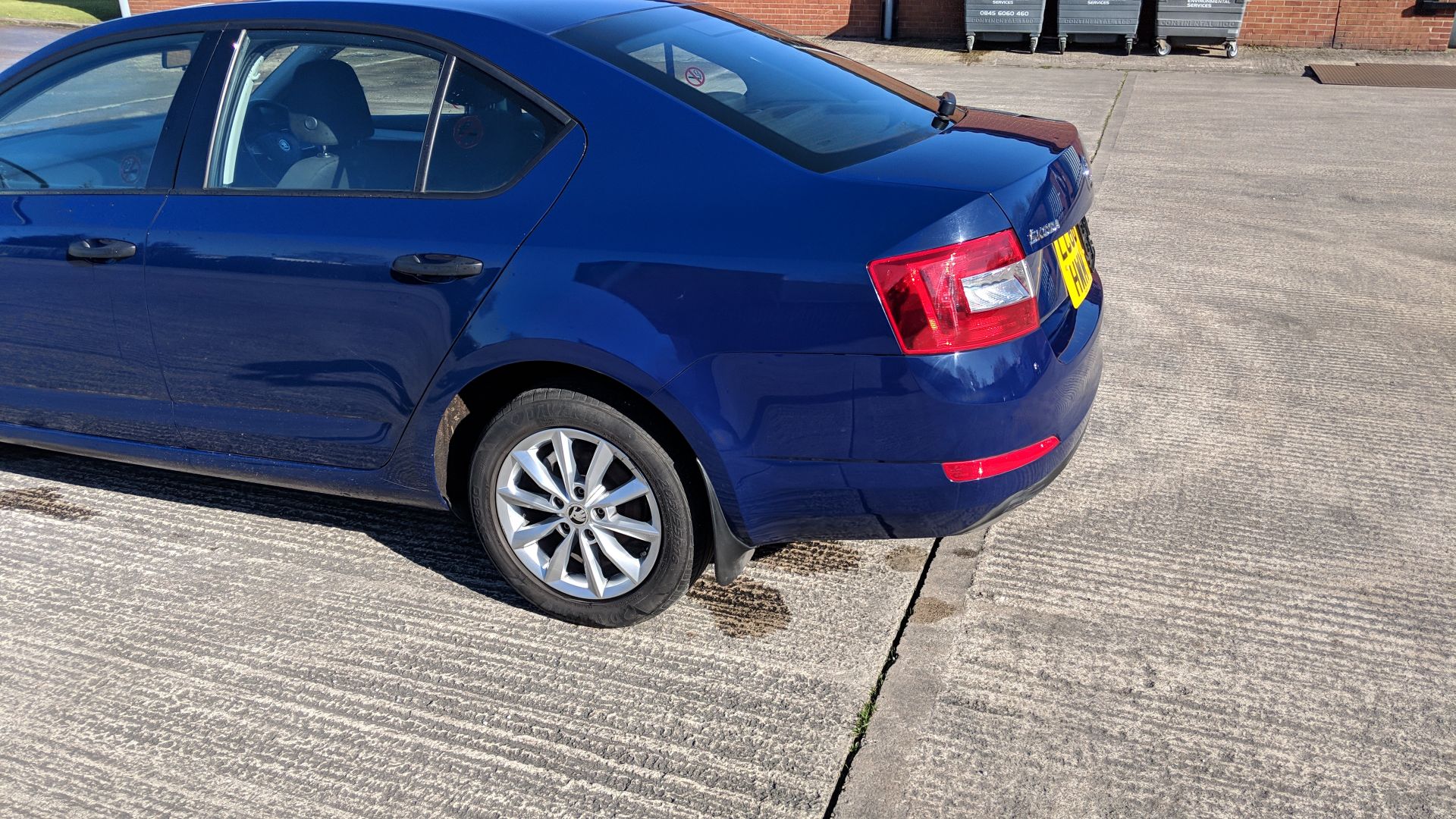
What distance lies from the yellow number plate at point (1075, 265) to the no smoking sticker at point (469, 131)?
1488mm

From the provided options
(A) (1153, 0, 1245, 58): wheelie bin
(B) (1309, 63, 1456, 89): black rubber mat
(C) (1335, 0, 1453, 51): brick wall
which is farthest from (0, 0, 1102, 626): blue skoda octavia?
(C) (1335, 0, 1453, 51): brick wall

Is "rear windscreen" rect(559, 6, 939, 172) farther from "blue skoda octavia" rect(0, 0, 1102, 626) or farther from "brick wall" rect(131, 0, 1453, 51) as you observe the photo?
"brick wall" rect(131, 0, 1453, 51)

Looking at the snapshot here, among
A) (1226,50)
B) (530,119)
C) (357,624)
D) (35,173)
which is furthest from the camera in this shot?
(1226,50)

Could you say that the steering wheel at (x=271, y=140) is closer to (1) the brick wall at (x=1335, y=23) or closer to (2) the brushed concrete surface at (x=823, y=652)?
(2) the brushed concrete surface at (x=823, y=652)

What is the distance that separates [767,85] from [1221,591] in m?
1.88

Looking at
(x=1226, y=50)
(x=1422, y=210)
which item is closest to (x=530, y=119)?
(x=1422, y=210)

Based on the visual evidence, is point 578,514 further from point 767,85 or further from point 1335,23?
point 1335,23

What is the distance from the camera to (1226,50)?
48.2 feet

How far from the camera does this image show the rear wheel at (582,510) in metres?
2.98

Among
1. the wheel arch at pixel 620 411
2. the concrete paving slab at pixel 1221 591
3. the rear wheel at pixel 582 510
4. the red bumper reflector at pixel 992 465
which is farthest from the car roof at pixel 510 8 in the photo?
the concrete paving slab at pixel 1221 591

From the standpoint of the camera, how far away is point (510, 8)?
10.8 ft

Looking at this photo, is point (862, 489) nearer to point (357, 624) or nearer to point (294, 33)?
point (357, 624)

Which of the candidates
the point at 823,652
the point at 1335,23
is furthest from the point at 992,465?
the point at 1335,23

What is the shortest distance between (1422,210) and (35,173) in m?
7.47
